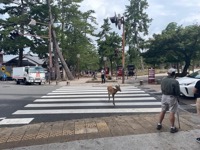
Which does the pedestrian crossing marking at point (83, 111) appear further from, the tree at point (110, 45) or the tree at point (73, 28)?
the tree at point (110, 45)

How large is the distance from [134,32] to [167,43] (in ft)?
113

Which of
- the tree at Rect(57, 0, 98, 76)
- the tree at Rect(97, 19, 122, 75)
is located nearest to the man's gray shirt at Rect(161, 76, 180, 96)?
the tree at Rect(57, 0, 98, 76)

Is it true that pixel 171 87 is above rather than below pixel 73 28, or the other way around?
below

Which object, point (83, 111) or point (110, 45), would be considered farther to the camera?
point (110, 45)

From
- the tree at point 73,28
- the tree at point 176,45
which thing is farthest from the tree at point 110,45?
the tree at point 176,45

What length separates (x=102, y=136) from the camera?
22.3 ft

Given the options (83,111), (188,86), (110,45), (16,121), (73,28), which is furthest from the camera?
(110,45)

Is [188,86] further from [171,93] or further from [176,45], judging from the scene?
[176,45]

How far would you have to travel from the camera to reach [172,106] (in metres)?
7.25

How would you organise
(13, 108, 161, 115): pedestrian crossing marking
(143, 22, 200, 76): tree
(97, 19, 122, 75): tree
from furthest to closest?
(97, 19, 122, 75): tree, (143, 22, 200, 76): tree, (13, 108, 161, 115): pedestrian crossing marking

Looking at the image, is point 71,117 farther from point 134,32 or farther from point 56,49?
point 134,32

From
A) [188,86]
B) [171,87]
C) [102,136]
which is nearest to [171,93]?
[171,87]

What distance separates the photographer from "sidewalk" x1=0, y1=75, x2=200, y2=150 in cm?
608

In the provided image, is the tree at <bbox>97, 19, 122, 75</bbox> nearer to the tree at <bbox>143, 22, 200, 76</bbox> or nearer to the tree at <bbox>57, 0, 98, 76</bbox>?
the tree at <bbox>57, 0, 98, 76</bbox>
